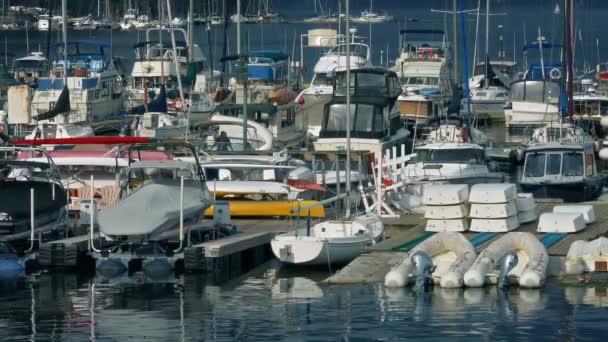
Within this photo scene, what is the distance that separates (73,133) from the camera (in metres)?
48.3

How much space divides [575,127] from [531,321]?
74.3 ft

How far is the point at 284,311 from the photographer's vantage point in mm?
26672

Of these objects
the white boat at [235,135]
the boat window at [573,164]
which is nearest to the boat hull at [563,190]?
the boat window at [573,164]

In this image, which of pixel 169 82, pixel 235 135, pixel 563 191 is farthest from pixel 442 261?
pixel 169 82

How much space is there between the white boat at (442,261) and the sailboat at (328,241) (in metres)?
1.74

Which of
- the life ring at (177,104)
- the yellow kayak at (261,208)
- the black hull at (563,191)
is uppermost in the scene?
the life ring at (177,104)

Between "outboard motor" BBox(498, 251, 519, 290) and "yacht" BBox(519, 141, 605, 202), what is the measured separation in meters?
12.0

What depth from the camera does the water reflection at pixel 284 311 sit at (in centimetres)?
2478

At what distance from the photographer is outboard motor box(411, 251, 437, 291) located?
27.8m

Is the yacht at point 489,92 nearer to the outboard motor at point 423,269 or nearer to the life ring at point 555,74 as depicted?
the life ring at point 555,74

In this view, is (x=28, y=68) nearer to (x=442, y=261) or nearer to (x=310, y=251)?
(x=310, y=251)

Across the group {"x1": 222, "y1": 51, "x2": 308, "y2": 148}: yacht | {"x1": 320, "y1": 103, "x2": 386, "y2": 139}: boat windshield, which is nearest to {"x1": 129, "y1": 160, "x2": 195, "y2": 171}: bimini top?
{"x1": 222, "y1": 51, "x2": 308, "y2": 148}: yacht

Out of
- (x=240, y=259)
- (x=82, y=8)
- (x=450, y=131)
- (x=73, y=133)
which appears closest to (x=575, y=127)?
(x=450, y=131)

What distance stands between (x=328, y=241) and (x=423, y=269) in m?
2.61
